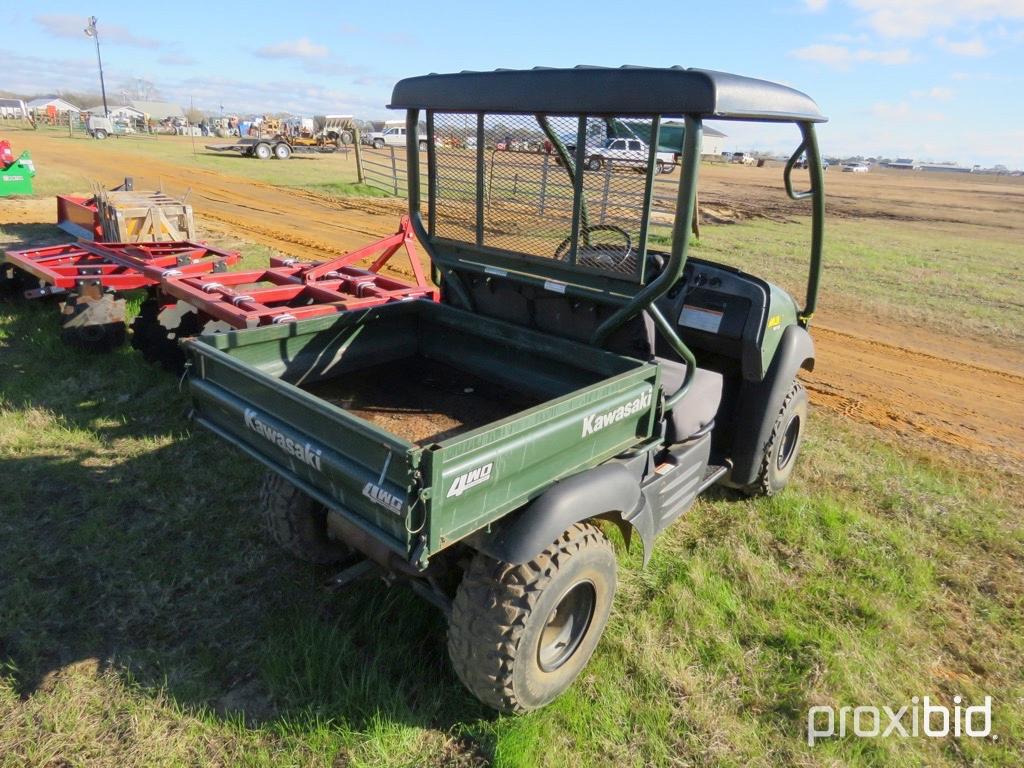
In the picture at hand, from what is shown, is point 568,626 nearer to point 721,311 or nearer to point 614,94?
point 721,311

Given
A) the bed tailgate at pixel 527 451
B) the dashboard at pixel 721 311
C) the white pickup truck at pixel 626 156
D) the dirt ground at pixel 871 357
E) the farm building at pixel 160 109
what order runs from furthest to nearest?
the farm building at pixel 160 109
the dirt ground at pixel 871 357
the dashboard at pixel 721 311
the white pickup truck at pixel 626 156
the bed tailgate at pixel 527 451

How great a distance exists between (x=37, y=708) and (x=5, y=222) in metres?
11.9

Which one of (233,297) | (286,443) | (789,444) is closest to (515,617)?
(286,443)

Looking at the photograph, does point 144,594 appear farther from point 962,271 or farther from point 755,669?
point 962,271

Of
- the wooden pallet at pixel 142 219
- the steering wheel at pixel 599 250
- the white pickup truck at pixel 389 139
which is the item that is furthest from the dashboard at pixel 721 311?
the white pickup truck at pixel 389 139

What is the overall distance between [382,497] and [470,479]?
28 centimetres

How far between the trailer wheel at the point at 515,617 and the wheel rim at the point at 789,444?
205 cm

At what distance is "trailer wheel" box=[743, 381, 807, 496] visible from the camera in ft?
13.0

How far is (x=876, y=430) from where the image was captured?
565cm

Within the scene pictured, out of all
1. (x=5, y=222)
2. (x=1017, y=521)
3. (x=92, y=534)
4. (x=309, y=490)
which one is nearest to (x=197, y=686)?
(x=309, y=490)

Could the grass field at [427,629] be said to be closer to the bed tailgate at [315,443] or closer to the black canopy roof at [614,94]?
the bed tailgate at [315,443]

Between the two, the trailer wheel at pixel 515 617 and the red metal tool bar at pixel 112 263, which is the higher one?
the red metal tool bar at pixel 112 263

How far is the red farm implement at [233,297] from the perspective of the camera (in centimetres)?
495

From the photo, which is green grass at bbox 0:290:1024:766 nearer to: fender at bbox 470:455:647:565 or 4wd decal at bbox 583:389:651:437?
fender at bbox 470:455:647:565
